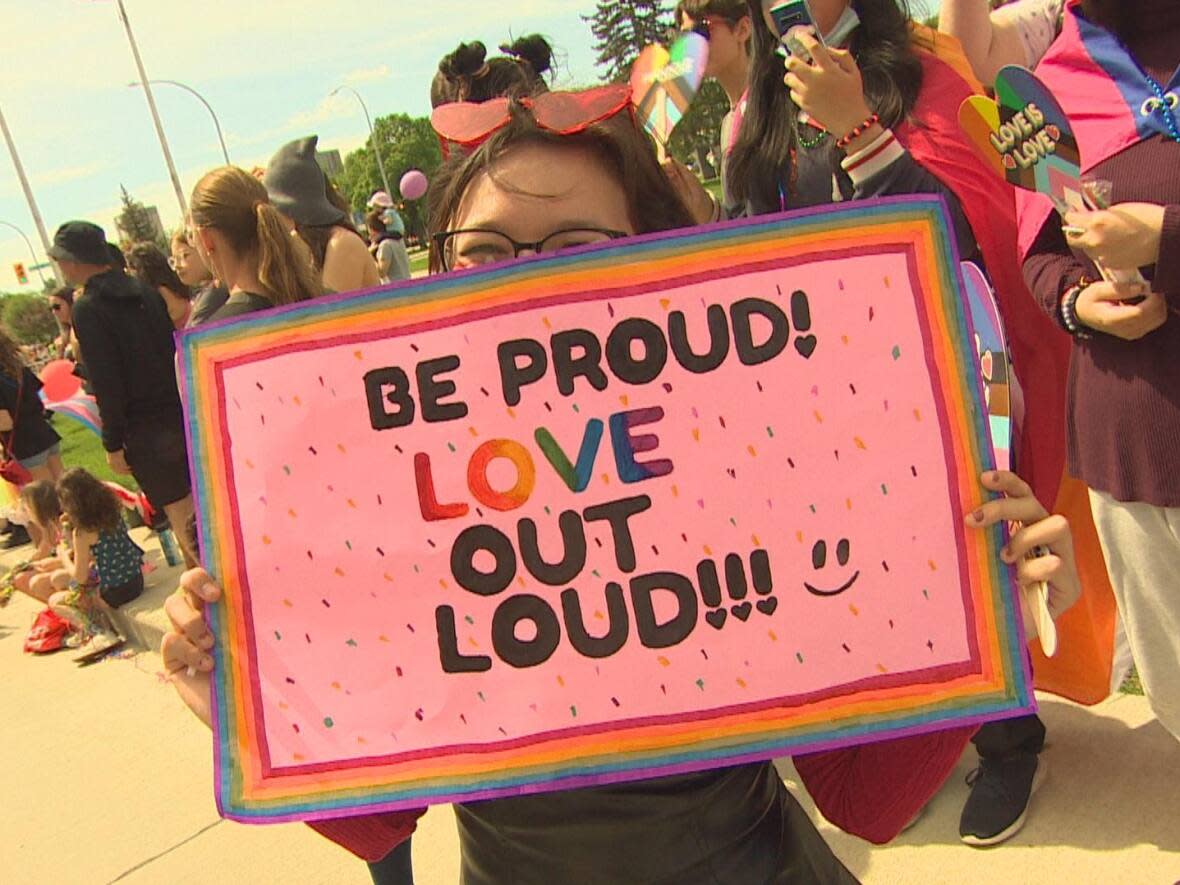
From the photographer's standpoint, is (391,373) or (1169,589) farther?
(1169,589)

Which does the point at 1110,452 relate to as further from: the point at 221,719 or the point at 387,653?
the point at 221,719

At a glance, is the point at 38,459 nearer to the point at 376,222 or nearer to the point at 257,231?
the point at 376,222

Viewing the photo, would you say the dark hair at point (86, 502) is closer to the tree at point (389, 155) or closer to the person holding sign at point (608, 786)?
the person holding sign at point (608, 786)

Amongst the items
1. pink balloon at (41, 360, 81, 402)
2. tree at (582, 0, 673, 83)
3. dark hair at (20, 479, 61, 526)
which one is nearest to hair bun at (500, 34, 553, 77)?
dark hair at (20, 479, 61, 526)

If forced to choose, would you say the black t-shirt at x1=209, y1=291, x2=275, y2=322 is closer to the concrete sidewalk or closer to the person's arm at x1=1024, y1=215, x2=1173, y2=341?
the concrete sidewalk

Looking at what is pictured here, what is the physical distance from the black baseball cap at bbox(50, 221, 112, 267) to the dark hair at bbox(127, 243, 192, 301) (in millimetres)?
491

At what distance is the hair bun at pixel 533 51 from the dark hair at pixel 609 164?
5.67 feet

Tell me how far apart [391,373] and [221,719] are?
46 centimetres

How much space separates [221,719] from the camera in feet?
3.85

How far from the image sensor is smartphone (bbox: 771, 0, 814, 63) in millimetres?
1919

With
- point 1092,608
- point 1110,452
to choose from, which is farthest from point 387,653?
point 1092,608

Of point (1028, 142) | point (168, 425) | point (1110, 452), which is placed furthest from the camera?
point (168, 425)

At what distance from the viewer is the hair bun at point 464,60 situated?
3088 millimetres

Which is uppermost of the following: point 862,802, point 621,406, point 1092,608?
point 621,406
